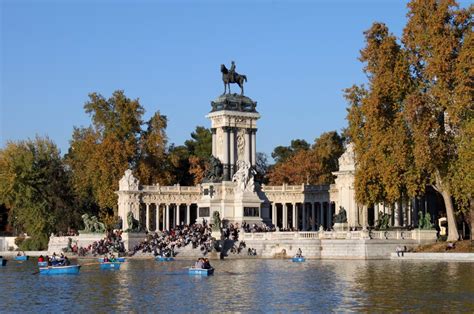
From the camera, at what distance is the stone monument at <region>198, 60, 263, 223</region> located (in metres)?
88.5

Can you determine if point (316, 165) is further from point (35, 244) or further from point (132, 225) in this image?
point (132, 225)

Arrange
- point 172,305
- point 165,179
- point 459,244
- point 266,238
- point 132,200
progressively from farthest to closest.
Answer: point 165,179, point 132,200, point 266,238, point 459,244, point 172,305

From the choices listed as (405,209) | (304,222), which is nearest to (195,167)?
(304,222)

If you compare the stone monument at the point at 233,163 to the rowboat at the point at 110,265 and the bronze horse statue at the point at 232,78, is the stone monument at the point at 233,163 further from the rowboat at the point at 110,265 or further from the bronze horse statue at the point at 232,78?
the rowboat at the point at 110,265

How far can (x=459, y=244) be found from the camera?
67312 mm

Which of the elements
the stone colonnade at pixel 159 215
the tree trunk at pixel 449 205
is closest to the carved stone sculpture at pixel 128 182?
the stone colonnade at pixel 159 215

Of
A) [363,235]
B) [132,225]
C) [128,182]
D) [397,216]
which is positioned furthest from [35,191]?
[363,235]

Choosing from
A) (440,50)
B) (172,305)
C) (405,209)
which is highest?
(440,50)

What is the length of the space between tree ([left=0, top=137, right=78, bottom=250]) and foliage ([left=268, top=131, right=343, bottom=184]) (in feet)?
84.4

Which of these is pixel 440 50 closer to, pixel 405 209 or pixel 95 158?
pixel 405 209

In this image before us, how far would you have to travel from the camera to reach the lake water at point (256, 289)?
4016 cm

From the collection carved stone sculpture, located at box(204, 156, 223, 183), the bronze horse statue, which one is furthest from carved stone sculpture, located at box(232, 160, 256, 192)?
the bronze horse statue

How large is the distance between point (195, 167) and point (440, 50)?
51495mm

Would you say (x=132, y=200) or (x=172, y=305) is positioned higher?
(x=132, y=200)
